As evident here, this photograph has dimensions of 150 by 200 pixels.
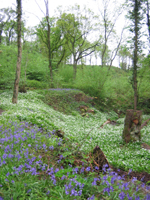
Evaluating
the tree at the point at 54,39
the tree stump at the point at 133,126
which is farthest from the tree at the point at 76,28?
the tree stump at the point at 133,126

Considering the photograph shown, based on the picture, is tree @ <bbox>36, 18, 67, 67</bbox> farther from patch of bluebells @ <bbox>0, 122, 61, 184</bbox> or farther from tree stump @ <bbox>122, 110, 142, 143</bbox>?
patch of bluebells @ <bbox>0, 122, 61, 184</bbox>

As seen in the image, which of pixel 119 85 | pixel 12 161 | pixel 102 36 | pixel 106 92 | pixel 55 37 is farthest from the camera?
pixel 55 37

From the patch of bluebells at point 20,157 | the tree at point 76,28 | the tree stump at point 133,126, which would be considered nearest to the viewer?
the patch of bluebells at point 20,157

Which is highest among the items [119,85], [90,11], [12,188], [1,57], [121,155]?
[90,11]

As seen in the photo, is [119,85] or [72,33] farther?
[72,33]

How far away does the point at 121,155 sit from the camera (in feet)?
18.8

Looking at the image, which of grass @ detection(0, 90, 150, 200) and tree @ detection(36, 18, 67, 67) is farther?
tree @ detection(36, 18, 67, 67)

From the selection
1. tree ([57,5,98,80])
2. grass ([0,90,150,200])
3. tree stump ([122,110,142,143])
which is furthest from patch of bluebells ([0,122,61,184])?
tree ([57,5,98,80])

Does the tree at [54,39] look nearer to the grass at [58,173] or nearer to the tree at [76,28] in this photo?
the tree at [76,28]

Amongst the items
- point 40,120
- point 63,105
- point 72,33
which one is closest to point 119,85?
point 63,105

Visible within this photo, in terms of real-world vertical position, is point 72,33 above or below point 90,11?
below

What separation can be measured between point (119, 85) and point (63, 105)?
10.1 metres

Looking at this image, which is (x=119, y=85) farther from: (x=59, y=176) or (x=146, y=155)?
(x=59, y=176)

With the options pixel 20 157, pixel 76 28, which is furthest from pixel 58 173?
pixel 76 28
